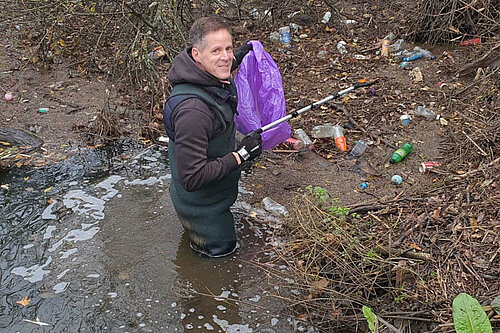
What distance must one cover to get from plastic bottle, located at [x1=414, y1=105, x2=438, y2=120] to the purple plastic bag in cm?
158

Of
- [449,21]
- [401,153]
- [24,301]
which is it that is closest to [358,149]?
[401,153]

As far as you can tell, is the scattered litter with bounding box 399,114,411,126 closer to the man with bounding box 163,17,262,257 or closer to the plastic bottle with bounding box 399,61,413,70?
the plastic bottle with bounding box 399,61,413,70

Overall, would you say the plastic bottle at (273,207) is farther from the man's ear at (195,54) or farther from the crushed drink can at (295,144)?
the man's ear at (195,54)

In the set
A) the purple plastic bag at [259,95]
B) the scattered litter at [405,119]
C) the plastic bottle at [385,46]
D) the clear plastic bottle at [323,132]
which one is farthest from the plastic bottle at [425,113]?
the purple plastic bag at [259,95]

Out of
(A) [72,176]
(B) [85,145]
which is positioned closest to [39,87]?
(B) [85,145]

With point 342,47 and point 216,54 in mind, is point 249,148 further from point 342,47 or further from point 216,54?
point 342,47

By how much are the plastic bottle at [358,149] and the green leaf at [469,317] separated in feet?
8.02

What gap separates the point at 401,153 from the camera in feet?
15.1

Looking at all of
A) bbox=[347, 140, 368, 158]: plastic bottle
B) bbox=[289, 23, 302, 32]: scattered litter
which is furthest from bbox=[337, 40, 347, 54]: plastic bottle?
bbox=[347, 140, 368, 158]: plastic bottle

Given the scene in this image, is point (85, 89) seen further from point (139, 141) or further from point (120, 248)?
point (120, 248)

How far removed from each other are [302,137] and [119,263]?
2161 mm

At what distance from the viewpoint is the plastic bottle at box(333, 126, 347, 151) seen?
4.91 metres

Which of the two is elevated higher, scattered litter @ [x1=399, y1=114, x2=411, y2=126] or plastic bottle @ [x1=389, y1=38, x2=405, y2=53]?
plastic bottle @ [x1=389, y1=38, x2=405, y2=53]

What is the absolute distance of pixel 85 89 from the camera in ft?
21.0
